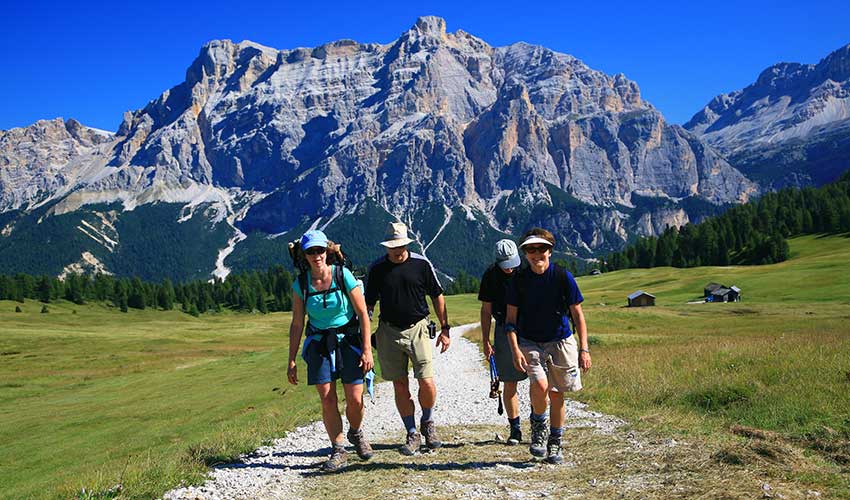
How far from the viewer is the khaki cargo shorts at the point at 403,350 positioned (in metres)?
11.2

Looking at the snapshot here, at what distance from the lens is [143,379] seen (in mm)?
43812

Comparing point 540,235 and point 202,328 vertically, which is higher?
point 540,235

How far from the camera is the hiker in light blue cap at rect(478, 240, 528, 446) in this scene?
36.7 ft

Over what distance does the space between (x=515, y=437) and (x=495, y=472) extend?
2.20 m

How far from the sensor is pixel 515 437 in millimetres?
11648

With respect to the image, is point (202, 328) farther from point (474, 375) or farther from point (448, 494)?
point (448, 494)

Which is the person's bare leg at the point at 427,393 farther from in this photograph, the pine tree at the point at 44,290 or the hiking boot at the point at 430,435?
the pine tree at the point at 44,290

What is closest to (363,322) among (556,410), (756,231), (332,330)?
(332,330)

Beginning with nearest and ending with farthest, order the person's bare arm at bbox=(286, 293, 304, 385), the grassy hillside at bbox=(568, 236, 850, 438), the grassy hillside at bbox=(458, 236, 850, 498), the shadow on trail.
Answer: the grassy hillside at bbox=(458, 236, 850, 498), the shadow on trail, the person's bare arm at bbox=(286, 293, 304, 385), the grassy hillside at bbox=(568, 236, 850, 438)

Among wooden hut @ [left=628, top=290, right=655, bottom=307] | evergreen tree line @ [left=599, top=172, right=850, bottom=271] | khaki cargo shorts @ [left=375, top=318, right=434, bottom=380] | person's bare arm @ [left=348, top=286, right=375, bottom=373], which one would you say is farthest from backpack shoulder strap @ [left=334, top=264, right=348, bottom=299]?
evergreen tree line @ [left=599, top=172, right=850, bottom=271]

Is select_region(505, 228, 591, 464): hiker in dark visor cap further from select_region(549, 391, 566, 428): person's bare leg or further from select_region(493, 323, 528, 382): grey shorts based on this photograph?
select_region(493, 323, 528, 382): grey shorts

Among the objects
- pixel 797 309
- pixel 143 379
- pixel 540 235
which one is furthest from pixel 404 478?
pixel 797 309

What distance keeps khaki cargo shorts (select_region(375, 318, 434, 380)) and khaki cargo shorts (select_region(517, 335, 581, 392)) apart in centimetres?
185

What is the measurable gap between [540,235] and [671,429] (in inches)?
174
